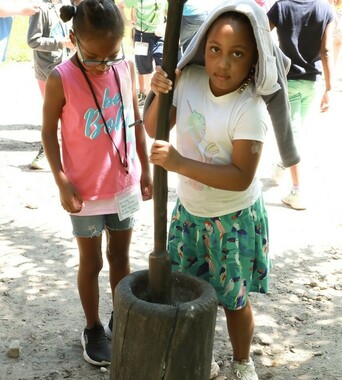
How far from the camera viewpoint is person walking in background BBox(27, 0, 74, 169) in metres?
5.85

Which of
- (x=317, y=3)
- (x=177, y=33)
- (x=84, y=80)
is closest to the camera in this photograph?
(x=177, y=33)

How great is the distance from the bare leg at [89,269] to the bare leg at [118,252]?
0.25 feet

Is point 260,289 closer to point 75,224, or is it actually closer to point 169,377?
point 169,377

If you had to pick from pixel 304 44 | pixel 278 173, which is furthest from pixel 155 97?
pixel 278 173

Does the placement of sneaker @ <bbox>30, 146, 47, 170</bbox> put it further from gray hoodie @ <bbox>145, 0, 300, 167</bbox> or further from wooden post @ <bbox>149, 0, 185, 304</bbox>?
wooden post @ <bbox>149, 0, 185, 304</bbox>

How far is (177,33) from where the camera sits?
2131 millimetres

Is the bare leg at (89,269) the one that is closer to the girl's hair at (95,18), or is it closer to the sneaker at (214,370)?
the sneaker at (214,370)

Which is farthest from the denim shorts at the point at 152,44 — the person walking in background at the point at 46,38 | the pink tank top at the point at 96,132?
the pink tank top at the point at 96,132

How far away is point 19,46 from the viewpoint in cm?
1223

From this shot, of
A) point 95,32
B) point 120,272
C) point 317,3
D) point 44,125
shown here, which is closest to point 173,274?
point 120,272

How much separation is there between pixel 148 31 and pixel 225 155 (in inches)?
234

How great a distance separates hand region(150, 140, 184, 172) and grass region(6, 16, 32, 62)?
10.1 meters

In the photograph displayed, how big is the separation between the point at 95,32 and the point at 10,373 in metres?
1.64

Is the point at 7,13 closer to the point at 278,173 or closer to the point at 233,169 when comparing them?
the point at 233,169
